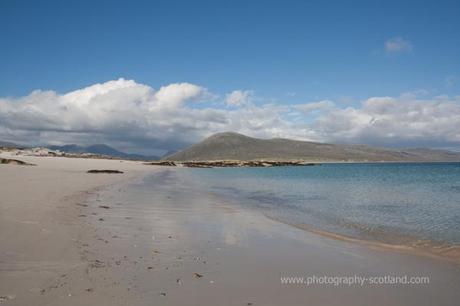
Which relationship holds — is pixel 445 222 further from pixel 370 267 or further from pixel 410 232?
pixel 370 267

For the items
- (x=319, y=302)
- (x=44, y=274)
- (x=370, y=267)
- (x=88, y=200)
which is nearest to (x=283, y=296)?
(x=319, y=302)

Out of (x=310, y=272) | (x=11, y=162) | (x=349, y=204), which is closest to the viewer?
(x=310, y=272)

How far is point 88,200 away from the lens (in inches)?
773

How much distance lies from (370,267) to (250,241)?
3830 mm

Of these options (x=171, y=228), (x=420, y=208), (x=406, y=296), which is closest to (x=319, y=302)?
(x=406, y=296)

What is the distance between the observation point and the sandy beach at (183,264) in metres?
6.36

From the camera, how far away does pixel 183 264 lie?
842 cm

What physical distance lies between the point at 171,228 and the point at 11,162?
154ft

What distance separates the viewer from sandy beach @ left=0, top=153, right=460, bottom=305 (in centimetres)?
636

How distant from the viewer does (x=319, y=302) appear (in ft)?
20.8

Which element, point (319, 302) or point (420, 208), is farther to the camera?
point (420, 208)

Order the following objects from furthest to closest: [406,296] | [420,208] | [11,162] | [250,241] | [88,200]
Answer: [11,162] < [420,208] < [88,200] < [250,241] < [406,296]

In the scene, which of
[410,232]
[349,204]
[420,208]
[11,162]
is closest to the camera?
[410,232]

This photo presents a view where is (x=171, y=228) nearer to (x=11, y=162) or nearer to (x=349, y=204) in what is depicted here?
(x=349, y=204)
